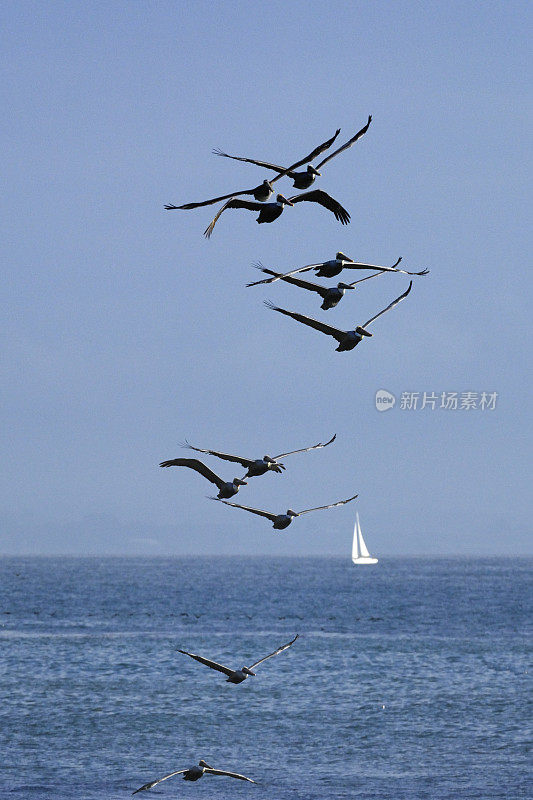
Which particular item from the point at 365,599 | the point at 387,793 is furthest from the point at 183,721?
the point at 365,599

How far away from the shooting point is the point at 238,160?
629 inches

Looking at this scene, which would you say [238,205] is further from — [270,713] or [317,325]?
[270,713]

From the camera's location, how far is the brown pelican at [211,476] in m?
16.4

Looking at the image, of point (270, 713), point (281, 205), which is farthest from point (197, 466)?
point (270, 713)

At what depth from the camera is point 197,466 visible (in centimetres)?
1680

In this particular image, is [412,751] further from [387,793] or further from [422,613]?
[422,613]

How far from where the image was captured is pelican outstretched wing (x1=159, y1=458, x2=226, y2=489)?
53.7 feet

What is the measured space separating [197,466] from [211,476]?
1.26 ft

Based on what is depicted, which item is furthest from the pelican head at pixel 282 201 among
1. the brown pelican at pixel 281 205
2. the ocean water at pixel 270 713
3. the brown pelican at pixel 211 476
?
the ocean water at pixel 270 713

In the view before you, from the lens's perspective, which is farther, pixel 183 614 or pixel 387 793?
pixel 183 614

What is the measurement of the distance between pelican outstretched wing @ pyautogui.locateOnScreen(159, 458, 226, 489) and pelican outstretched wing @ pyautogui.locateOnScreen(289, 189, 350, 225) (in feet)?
15.2

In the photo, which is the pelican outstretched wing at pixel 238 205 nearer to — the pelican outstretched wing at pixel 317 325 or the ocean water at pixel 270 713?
the pelican outstretched wing at pixel 317 325

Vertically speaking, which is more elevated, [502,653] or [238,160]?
[238,160]

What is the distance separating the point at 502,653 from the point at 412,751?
4787 centimetres
